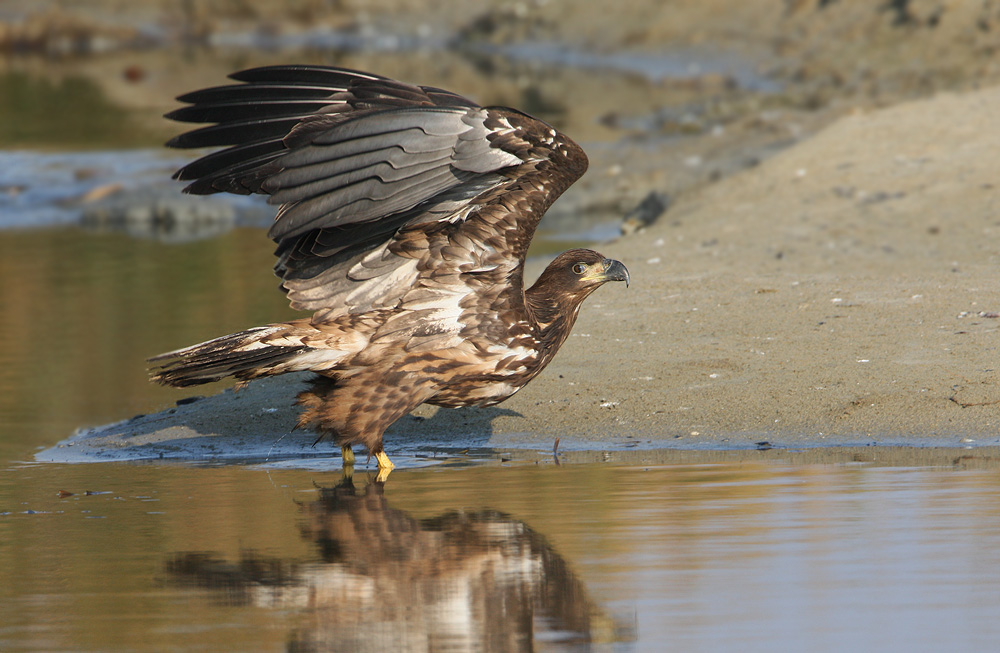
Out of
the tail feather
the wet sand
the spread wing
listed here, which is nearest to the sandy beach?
the wet sand

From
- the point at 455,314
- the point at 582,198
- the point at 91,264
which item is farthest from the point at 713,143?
the point at 455,314

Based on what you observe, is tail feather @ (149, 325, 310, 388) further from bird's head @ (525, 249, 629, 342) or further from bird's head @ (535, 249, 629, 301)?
bird's head @ (535, 249, 629, 301)

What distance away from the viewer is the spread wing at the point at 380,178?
20.6 feet

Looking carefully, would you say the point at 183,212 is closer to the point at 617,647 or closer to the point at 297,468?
the point at 297,468

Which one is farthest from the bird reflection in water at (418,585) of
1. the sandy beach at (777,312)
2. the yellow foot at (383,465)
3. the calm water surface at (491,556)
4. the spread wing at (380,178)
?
the sandy beach at (777,312)

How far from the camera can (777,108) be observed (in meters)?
20.7

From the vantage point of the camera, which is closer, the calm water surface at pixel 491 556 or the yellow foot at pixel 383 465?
the calm water surface at pixel 491 556

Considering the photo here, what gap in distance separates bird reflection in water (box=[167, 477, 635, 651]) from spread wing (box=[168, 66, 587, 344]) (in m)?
1.35

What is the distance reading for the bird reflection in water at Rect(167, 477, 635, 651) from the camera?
4441 millimetres

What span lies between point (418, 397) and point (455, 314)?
0.43 meters

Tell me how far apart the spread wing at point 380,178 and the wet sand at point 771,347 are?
0.98 metres

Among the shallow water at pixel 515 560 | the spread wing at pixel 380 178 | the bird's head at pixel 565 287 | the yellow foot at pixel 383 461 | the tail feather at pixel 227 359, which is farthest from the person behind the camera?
the bird's head at pixel 565 287

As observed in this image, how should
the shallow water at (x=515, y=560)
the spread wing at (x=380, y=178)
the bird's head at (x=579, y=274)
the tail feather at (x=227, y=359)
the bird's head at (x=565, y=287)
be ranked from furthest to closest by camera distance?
the bird's head at (x=579, y=274)
the bird's head at (x=565, y=287)
the tail feather at (x=227, y=359)
the spread wing at (x=380, y=178)
the shallow water at (x=515, y=560)

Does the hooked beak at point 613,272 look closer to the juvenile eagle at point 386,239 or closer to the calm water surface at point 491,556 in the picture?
the juvenile eagle at point 386,239
